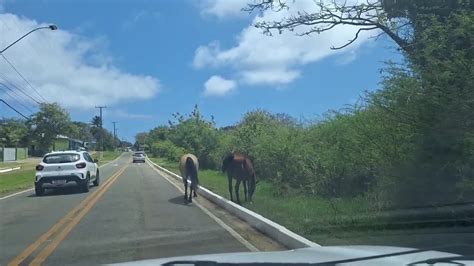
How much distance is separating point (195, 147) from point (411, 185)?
34411 mm

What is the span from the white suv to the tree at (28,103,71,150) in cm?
8440

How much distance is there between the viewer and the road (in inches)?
363

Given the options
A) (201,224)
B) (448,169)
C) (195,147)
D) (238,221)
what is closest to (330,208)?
(238,221)

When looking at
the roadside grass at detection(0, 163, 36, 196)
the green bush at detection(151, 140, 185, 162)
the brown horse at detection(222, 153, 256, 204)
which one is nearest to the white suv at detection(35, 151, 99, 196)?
the roadside grass at detection(0, 163, 36, 196)

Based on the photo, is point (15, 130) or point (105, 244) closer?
point (105, 244)

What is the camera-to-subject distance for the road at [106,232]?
9.23m

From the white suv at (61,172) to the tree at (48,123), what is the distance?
84402 millimetres

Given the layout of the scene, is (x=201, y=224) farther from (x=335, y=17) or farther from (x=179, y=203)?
(x=335, y=17)

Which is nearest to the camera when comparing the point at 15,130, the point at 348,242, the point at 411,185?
the point at 348,242

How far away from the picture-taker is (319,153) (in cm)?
1780

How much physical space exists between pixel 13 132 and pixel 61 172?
7956 centimetres

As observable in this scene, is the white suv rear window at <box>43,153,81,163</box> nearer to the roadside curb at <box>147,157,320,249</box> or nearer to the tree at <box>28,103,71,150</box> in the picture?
the roadside curb at <box>147,157,320,249</box>

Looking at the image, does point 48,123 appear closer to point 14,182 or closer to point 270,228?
point 14,182

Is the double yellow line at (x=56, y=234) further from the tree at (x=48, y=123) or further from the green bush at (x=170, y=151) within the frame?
the tree at (x=48, y=123)
